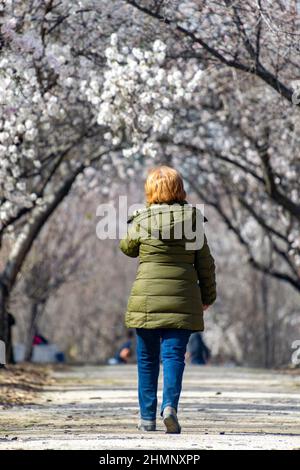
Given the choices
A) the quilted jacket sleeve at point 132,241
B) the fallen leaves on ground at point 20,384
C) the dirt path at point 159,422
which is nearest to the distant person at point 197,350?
the fallen leaves on ground at point 20,384

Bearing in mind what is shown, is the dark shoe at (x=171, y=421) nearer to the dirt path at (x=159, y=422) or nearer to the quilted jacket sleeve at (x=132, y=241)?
the dirt path at (x=159, y=422)

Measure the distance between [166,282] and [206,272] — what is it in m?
0.35

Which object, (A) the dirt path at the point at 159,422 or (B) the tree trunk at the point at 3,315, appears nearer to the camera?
(A) the dirt path at the point at 159,422

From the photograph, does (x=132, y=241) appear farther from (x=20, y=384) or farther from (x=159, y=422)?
(x=20, y=384)

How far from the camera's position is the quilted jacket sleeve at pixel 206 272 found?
10.4 meters

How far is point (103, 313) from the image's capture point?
54312 millimetres

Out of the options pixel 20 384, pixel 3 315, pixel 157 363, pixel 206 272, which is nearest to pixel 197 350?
pixel 3 315

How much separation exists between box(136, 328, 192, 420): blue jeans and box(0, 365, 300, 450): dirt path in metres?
0.25

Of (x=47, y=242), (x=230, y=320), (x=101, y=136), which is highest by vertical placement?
(x=101, y=136)

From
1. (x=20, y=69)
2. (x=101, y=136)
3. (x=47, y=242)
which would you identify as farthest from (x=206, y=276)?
(x=47, y=242)

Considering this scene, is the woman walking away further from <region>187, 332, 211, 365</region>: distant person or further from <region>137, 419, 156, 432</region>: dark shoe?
<region>187, 332, 211, 365</region>: distant person

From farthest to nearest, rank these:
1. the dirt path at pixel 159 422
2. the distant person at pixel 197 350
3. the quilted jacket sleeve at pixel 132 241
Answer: the distant person at pixel 197 350 → the quilted jacket sleeve at pixel 132 241 → the dirt path at pixel 159 422

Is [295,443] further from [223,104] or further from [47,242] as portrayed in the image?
[47,242]
